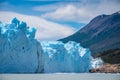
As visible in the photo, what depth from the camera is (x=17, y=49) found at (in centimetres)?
6469

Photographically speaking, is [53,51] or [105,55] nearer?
[53,51]

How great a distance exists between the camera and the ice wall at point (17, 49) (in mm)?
62719

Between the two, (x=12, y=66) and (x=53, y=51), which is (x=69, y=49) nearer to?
(x=53, y=51)

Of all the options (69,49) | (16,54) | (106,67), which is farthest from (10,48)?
(106,67)

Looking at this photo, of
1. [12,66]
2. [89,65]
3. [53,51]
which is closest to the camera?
[12,66]

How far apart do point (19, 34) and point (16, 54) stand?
154 inches

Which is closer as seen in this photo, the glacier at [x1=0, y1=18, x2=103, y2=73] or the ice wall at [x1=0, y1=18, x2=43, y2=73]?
the ice wall at [x1=0, y1=18, x2=43, y2=73]

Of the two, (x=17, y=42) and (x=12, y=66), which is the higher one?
(x=17, y=42)

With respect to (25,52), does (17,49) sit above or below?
above

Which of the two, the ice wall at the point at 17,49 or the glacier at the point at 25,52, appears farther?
the glacier at the point at 25,52

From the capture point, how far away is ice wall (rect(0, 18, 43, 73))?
62.7 meters

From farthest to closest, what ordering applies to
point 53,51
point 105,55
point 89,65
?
point 105,55
point 89,65
point 53,51

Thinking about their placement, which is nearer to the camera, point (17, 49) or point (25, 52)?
point (17, 49)

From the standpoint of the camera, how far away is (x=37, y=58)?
71438 millimetres
